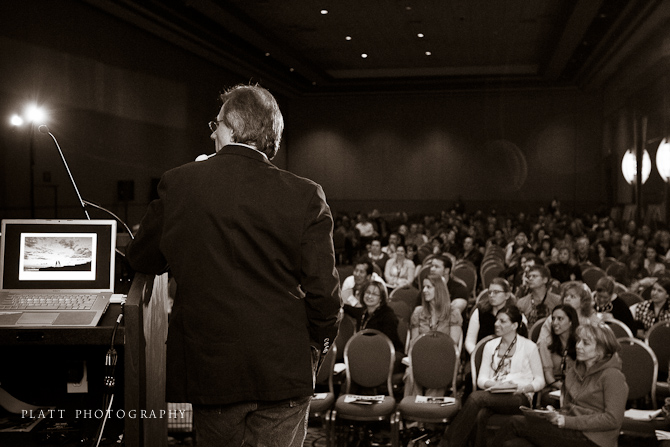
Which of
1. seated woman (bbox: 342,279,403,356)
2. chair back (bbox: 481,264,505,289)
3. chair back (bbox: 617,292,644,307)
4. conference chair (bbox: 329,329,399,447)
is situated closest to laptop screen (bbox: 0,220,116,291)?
conference chair (bbox: 329,329,399,447)

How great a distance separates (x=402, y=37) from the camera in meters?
17.5

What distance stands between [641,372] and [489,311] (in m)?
1.32

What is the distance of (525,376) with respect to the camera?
5098mm

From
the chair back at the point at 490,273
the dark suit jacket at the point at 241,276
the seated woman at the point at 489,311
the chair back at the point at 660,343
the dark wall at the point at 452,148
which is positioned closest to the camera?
the dark suit jacket at the point at 241,276

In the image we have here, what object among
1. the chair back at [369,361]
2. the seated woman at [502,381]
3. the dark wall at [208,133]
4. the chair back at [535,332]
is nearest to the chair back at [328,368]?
the chair back at [369,361]

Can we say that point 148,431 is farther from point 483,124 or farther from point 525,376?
point 483,124

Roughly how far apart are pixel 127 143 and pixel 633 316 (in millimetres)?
9961

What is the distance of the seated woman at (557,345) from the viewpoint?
209 inches

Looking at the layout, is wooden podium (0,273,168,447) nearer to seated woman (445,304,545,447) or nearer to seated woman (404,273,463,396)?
seated woman (445,304,545,447)

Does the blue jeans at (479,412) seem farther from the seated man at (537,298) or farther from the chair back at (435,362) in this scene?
the seated man at (537,298)

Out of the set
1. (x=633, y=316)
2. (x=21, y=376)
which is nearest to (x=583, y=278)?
(x=633, y=316)

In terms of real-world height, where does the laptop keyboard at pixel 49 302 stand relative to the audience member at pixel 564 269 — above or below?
above

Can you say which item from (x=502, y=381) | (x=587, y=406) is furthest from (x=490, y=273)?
(x=587, y=406)

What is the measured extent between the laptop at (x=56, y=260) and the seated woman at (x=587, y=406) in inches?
121
